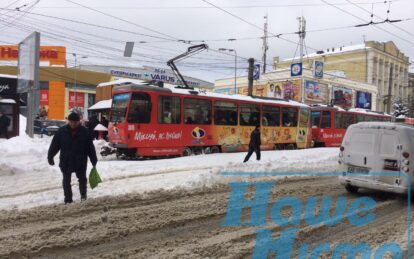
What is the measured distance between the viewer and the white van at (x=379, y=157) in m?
9.20

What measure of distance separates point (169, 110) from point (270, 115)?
7.35 meters

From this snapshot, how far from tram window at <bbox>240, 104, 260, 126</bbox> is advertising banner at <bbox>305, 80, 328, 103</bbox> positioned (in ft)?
92.8

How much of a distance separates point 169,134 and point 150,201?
33.8 feet

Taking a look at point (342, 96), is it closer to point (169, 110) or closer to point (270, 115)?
point (270, 115)

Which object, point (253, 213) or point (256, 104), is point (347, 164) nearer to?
point (253, 213)

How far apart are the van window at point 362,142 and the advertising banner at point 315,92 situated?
40718 millimetres

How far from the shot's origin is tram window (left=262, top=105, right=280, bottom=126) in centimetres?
2367

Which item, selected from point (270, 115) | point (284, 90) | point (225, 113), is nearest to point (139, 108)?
point (225, 113)

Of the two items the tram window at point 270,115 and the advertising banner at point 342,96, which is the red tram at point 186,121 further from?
the advertising banner at point 342,96

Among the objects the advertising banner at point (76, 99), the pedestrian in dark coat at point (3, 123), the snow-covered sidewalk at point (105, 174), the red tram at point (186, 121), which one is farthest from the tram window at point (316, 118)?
the advertising banner at point (76, 99)

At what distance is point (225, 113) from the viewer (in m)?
21.4

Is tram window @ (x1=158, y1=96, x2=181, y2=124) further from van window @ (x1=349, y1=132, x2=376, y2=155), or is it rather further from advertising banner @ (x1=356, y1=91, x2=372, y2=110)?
advertising banner @ (x1=356, y1=91, x2=372, y2=110)

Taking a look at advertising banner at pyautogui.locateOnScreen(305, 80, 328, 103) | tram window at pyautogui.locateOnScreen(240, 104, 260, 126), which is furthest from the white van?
advertising banner at pyautogui.locateOnScreen(305, 80, 328, 103)

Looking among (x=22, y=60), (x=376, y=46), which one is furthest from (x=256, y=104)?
(x=376, y=46)
